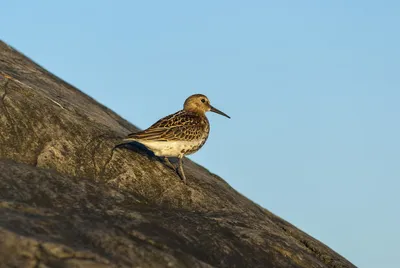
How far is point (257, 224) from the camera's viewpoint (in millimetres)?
15414

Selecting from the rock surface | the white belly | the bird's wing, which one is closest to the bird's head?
the bird's wing

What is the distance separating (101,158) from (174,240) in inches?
172

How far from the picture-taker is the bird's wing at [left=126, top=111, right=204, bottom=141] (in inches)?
675

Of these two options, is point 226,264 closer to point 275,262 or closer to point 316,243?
point 275,262

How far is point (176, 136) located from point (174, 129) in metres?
0.24

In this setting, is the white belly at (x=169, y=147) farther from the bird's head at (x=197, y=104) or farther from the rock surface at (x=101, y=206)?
the bird's head at (x=197, y=104)

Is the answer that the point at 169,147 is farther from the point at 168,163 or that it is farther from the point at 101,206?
the point at 101,206

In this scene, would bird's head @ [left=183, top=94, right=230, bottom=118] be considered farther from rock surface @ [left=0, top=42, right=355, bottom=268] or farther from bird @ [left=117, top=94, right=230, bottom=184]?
rock surface @ [left=0, top=42, right=355, bottom=268]

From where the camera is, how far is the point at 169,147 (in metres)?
17.4

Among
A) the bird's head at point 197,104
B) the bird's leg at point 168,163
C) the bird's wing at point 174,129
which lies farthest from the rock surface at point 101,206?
the bird's head at point 197,104

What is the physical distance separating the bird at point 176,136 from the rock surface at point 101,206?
1.18 ft

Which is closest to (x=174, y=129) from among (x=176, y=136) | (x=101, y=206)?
(x=176, y=136)

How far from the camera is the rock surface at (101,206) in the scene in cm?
1074

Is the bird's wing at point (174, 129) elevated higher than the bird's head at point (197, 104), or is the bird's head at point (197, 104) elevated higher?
the bird's head at point (197, 104)
